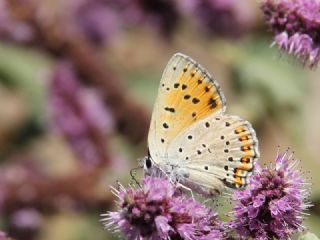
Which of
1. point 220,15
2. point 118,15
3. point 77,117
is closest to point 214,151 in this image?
point 77,117

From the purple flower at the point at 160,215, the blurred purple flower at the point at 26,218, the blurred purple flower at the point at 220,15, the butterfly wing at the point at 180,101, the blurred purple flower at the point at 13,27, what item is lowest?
the purple flower at the point at 160,215

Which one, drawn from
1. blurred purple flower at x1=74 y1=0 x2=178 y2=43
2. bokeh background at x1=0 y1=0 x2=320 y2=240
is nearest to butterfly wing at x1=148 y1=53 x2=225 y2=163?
bokeh background at x1=0 y1=0 x2=320 y2=240

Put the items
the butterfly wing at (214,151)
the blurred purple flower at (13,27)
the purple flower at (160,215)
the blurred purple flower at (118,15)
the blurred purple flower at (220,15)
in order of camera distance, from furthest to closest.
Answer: the blurred purple flower at (118,15) → the blurred purple flower at (13,27) → the blurred purple flower at (220,15) → the butterfly wing at (214,151) → the purple flower at (160,215)

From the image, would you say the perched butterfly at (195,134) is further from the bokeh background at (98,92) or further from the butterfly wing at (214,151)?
the bokeh background at (98,92)

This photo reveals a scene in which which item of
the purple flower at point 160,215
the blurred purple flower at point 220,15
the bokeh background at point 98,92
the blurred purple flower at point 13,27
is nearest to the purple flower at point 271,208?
the purple flower at point 160,215

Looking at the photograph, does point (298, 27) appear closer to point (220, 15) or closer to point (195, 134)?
point (195, 134)

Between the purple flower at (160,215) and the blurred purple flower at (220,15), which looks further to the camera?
the blurred purple flower at (220,15)

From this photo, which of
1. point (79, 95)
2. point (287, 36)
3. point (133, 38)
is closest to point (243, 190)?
point (287, 36)

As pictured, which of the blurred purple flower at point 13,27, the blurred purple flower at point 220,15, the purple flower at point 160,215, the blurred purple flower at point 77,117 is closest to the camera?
the purple flower at point 160,215
